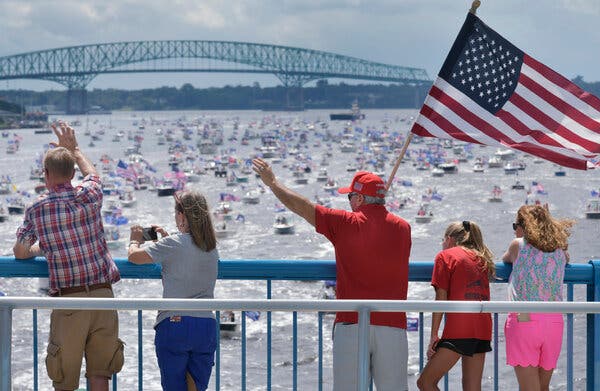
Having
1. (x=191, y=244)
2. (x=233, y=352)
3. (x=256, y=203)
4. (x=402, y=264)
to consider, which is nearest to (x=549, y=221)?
(x=402, y=264)

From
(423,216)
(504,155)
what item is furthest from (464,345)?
(504,155)

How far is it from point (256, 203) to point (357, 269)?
3370 inches

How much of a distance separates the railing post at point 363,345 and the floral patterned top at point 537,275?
1290 millimetres

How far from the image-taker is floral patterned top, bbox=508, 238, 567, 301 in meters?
4.79

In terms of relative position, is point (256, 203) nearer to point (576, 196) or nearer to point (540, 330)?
point (576, 196)

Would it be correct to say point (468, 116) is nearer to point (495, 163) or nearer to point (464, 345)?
point (464, 345)

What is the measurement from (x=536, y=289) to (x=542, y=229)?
0.28 meters

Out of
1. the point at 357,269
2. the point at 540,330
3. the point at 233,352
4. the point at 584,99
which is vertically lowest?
the point at 233,352

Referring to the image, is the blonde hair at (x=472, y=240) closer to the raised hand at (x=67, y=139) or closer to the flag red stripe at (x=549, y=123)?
the flag red stripe at (x=549, y=123)

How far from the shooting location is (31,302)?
145 inches

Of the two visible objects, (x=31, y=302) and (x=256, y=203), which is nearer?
(x=31, y=302)

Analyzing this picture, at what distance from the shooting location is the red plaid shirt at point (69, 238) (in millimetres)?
4516

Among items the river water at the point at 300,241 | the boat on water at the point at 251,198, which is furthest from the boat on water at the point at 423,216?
the boat on water at the point at 251,198

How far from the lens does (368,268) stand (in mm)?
4367
